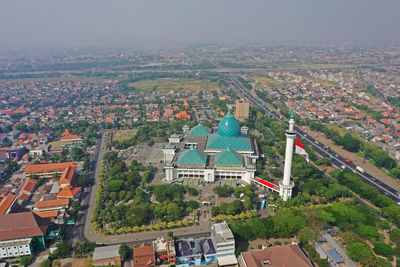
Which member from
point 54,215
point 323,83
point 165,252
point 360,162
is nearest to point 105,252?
point 165,252

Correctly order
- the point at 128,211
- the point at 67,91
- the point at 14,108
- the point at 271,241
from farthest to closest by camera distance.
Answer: the point at 67,91, the point at 14,108, the point at 128,211, the point at 271,241

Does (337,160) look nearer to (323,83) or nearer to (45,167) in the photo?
(45,167)

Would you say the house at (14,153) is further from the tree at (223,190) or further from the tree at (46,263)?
the tree at (223,190)

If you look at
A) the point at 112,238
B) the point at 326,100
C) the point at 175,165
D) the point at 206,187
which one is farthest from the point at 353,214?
Answer: the point at 326,100

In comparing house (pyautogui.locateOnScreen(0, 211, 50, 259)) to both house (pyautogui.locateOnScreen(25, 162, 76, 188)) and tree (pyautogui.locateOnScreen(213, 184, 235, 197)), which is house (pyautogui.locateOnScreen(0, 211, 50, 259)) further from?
tree (pyautogui.locateOnScreen(213, 184, 235, 197))


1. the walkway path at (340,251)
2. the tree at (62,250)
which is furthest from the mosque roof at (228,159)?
the tree at (62,250)

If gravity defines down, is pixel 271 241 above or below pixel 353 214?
below

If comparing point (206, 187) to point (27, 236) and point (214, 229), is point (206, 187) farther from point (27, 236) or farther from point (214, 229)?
point (27, 236)

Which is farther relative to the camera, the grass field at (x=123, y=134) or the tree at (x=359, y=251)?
the grass field at (x=123, y=134)
